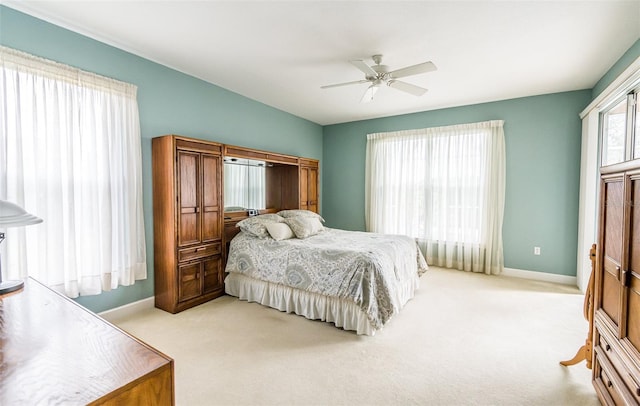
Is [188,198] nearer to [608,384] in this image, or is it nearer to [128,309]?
[128,309]

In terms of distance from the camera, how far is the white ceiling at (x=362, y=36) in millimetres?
2238

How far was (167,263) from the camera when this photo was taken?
3.09 m

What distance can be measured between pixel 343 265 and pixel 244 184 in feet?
7.02

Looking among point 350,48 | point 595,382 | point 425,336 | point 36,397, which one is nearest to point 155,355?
point 36,397

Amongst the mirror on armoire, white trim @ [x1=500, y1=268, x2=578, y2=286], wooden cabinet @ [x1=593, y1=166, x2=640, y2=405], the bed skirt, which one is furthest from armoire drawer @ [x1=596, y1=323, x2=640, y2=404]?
the mirror on armoire

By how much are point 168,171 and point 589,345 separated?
3.88m

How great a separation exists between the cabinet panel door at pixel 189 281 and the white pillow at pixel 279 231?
2.95 feet

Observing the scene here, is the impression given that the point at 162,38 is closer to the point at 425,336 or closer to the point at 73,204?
the point at 73,204

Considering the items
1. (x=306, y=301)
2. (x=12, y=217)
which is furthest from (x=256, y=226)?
(x=12, y=217)

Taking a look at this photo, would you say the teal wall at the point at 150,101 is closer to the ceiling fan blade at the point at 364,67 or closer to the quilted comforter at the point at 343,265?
the quilted comforter at the point at 343,265

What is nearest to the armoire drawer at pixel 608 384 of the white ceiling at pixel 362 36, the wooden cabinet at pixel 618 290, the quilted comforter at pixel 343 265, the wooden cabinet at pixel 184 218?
the wooden cabinet at pixel 618 290

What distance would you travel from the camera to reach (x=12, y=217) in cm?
140

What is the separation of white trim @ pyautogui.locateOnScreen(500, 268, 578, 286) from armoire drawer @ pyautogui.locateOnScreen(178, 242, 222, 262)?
4.30 meters

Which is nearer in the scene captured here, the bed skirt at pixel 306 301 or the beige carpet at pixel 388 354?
the beige carpet at pixel 388 354
